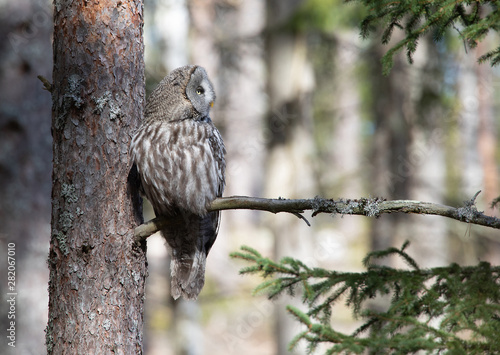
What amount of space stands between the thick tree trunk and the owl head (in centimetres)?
40

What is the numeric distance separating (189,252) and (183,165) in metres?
0.67

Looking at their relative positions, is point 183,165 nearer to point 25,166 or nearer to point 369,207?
point 369,207

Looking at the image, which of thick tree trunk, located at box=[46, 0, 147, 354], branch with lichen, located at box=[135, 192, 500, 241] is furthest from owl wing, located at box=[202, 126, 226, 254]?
branch with lichen, located at box=[135, 192, 500, 241]

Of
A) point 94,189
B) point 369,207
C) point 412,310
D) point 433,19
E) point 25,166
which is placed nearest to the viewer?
point 369,207

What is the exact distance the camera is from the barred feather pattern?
3.13 m

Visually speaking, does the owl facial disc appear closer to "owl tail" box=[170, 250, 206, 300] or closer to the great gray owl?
the great gray owl

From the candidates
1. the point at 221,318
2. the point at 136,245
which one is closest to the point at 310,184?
the point at 136,245

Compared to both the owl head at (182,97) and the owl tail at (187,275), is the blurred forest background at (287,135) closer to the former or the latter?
the owl tail at (187,275)

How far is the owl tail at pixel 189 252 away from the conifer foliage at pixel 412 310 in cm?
25

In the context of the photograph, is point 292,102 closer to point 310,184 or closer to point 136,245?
point 310,184

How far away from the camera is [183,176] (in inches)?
126

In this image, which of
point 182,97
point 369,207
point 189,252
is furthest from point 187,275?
point 369,207

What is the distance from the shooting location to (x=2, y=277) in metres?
4.67

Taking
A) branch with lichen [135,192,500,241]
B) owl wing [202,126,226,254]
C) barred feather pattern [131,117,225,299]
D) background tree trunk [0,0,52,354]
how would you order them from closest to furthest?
branch with lichen [135,192,500,241] → barred feather pattern [131,117,225,299] → owl wing [202,126,226,254] → background tree trunk [0,0,52,354]
